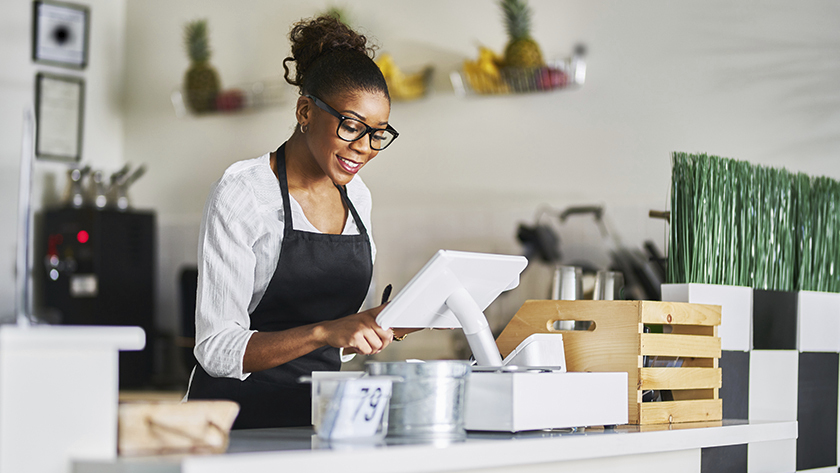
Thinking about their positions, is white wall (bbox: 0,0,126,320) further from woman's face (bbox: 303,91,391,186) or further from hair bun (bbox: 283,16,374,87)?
woman's face (bbox: 303,91,391,186)

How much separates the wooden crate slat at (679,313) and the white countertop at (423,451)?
0.18 m

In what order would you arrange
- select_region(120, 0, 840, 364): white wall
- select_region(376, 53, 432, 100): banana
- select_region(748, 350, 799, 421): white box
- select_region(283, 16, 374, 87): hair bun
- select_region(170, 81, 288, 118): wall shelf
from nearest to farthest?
select_region(283, 16, 374, 87): hair bun → select_region(748, 350, 799, 421): white box → select_region(120, 0, 840, 364): white wall → select_region(376, 53, 432, 100): banana → select_region(170, 81, 288, 118): wall shelf

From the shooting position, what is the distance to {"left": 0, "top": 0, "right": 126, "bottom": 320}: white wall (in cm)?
402

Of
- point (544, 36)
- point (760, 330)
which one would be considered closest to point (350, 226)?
point (760, 330)

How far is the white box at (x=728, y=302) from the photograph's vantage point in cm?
163

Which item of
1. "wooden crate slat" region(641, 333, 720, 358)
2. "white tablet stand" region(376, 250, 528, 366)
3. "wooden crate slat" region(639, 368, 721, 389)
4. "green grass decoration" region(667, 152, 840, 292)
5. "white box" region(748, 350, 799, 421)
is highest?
"green grass decoration" region(667, 152, 840, 292)

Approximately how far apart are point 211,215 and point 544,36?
2.36m

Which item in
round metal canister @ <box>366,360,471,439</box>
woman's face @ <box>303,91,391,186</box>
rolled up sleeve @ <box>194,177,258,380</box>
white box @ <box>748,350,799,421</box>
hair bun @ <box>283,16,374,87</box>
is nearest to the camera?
round metal canister @ <box>366,360,471,439</box>

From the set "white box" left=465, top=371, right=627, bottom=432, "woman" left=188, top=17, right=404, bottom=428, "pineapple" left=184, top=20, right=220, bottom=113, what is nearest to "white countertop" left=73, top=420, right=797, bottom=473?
"white box" left=465, top=371, right=627, bottom=432

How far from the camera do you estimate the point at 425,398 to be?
3.61 feet

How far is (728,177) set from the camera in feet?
5.59

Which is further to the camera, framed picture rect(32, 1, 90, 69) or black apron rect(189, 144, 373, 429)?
framed picture rect(32, 1, 90, 69)

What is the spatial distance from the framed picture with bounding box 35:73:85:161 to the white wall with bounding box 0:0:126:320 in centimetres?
4

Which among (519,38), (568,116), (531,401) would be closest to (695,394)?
(531,401)
